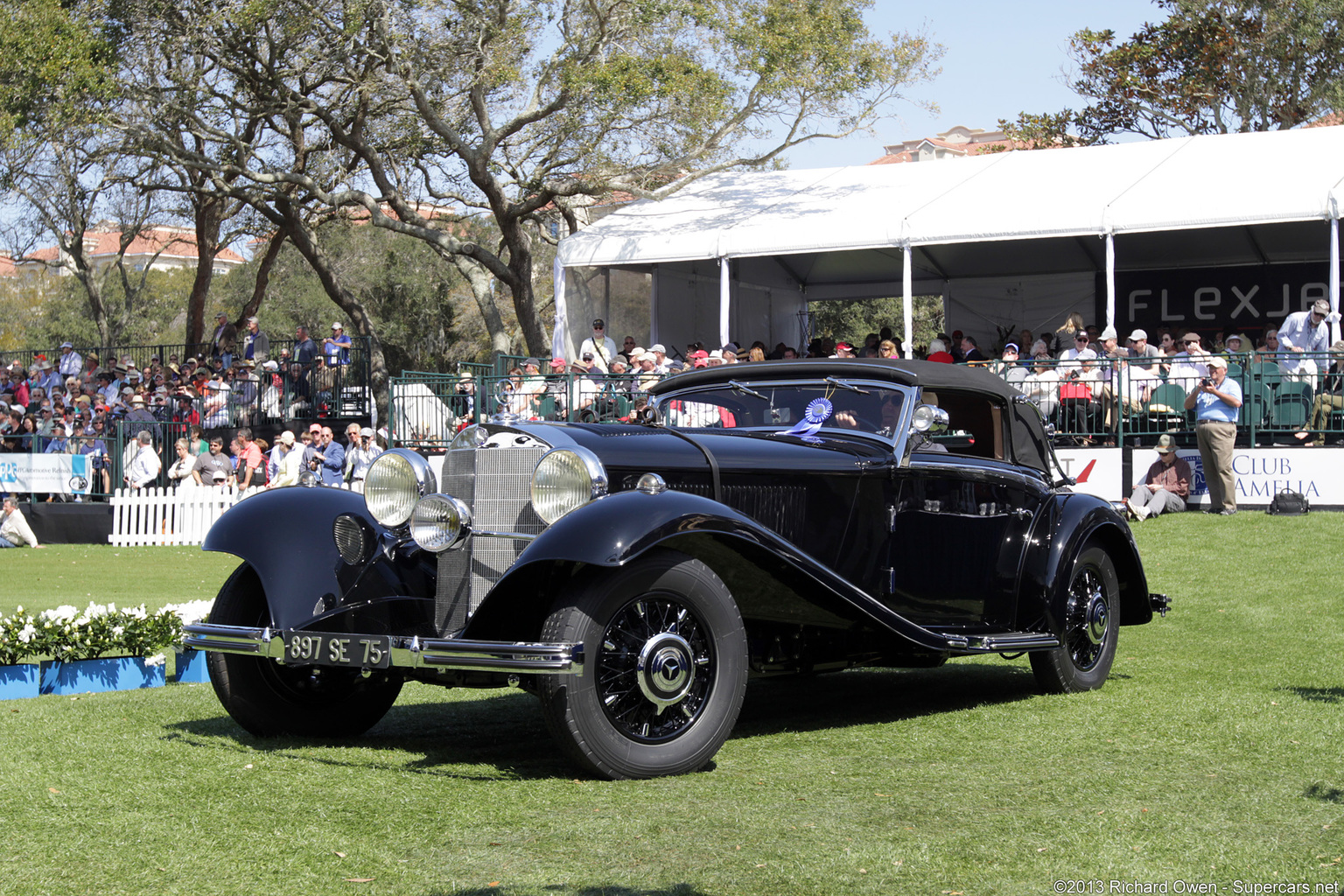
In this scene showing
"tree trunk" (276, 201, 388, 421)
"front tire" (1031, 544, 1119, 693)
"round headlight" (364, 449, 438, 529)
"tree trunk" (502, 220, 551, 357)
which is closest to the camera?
"round headlight" (364, 449, 438, 529)

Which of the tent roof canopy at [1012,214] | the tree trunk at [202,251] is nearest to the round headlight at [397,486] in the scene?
the tent roof canopy at [1012,214]

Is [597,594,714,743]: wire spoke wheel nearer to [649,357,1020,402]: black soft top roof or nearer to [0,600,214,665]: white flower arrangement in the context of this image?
[649,357,1020,402]: black soft top roof

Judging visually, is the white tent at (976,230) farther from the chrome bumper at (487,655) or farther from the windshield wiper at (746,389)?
the chrome bumper at (487,655)

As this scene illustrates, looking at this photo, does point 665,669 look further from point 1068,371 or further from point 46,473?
point 46,473

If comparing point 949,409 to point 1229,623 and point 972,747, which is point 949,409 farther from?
point 1229,623

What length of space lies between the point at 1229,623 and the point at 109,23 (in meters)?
20.8

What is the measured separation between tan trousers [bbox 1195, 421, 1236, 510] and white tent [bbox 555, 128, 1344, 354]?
11.0ft

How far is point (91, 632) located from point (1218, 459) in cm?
1159

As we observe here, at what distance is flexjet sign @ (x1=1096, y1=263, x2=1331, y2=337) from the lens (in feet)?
69.6

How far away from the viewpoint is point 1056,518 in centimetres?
689

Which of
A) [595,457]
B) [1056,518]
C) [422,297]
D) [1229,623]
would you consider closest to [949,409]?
[1056,518]

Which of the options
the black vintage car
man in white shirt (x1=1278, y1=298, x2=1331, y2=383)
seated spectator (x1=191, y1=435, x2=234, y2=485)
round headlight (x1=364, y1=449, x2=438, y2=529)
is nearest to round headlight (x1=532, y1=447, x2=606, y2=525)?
the black vintage car

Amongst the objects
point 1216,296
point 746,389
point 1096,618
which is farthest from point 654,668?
point 1216,296

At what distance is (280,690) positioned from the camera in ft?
19.4
